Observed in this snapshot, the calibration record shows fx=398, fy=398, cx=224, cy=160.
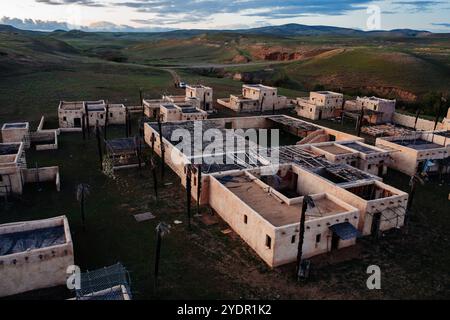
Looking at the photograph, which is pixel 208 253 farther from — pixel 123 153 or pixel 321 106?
pixel 321 106

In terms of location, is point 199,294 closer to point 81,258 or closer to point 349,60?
point 81,258

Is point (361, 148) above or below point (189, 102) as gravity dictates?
below

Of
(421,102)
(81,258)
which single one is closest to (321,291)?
(81,258)

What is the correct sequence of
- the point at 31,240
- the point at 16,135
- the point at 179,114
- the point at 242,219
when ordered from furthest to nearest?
the point at 179,114 < the point at 16,135 < the point at 242,219 < the point at 31,240

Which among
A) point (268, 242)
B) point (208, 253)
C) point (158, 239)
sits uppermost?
point (158, 239)

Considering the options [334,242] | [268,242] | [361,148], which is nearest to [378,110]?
[361,148]

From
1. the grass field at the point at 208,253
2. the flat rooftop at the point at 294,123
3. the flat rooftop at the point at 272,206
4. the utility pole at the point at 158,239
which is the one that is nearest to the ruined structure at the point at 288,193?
the flat rooftop at the point at 272,206

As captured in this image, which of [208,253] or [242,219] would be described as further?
[242,219]

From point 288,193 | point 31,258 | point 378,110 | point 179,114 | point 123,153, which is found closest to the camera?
point 31,258
